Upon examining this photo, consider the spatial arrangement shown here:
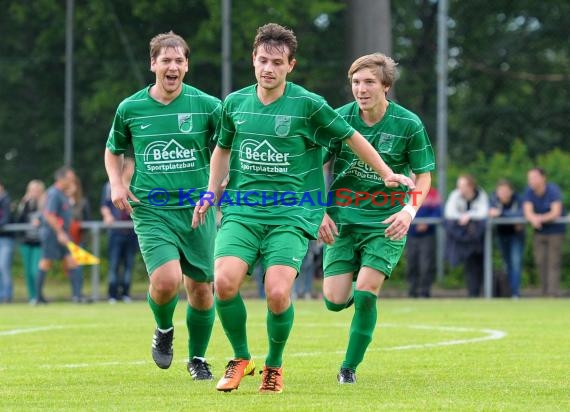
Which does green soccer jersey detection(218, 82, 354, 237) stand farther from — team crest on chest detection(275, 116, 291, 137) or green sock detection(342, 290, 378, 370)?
green sock detection(342, 290, 378, 370)

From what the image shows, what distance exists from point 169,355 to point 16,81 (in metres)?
16.4

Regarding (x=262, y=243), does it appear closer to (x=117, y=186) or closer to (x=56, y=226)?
(x=117, y=186)

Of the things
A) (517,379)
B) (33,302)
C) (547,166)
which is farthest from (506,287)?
(517,379)

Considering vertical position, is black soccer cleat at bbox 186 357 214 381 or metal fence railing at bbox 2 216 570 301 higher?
metal fence railing at bbox 2 216 570 301

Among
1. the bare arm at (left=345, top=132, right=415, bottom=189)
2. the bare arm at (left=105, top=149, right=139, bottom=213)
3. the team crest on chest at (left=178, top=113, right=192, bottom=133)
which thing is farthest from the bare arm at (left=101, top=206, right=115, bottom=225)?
the bare arm at (left=345, top=132, right=415, bottom=189)

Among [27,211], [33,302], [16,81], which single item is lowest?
[33,302]

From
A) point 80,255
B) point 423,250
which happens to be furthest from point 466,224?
point 80,255

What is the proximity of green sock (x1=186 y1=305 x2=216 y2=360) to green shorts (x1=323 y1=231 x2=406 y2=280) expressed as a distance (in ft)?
2.69

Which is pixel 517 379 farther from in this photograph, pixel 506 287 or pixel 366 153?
pixel 506 287

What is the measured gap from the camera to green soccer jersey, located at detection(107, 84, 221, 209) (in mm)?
8469

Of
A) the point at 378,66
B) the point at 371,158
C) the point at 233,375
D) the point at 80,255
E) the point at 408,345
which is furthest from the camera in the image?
the point at 80,255

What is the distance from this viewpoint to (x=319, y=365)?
9281 millimetres

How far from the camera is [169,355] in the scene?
335 inches

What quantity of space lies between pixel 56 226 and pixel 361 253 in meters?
11.1
